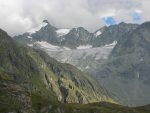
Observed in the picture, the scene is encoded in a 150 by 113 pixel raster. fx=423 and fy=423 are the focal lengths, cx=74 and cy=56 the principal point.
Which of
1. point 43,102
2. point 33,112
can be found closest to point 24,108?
point 33,112

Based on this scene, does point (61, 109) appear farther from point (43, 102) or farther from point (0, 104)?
point (0, 104)

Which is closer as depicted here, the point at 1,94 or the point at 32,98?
the point at 1,94

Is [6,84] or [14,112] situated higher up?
[6,84]

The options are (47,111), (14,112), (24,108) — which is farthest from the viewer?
(47,111)

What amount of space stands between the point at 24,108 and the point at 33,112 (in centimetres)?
604

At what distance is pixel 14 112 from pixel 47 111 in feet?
90.9

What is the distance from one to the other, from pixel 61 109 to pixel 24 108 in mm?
26096

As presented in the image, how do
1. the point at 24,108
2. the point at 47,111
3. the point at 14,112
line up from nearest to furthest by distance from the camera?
1. the point at 14,112
2. the point at 24,108
3. the point at 47,111

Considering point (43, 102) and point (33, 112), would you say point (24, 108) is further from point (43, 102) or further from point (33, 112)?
point (43, 102)

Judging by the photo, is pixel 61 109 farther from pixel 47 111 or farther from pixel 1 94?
pixel 1 94

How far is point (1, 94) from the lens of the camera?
179 metres

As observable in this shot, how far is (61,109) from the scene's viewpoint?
19862 centimetres

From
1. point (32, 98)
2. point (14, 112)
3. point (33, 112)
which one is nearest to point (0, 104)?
point (14, 112)

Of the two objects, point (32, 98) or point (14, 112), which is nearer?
point (14, 112)
